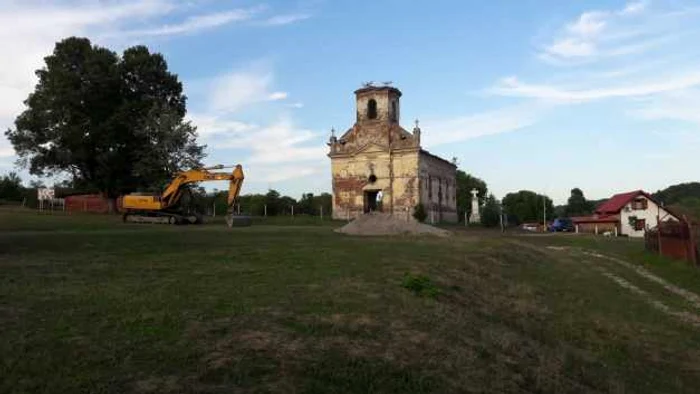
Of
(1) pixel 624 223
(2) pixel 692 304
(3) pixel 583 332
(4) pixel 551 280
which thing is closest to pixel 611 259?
(4) pixel 551 280

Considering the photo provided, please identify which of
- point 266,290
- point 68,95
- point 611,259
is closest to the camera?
point 266,290

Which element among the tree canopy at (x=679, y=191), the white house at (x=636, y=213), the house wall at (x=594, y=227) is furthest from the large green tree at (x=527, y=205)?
the white house at (x=636, y=213)

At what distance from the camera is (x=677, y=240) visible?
2308cm

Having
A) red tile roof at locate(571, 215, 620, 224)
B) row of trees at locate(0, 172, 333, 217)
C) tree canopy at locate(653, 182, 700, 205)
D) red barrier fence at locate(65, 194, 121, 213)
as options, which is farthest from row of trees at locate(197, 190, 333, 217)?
tree canopy at locate(653, 182, 700, 205)

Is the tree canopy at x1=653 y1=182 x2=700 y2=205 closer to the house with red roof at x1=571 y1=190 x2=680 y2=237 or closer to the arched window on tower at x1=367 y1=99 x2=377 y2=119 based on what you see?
the house with red roof at x1=571 y1=190 x2=680 y2=237

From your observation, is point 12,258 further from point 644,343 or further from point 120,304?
point 644,343

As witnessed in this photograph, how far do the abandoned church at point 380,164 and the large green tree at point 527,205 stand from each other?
5680 centimetres

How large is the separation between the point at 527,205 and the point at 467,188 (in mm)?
11786

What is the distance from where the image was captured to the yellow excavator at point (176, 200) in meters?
34.6

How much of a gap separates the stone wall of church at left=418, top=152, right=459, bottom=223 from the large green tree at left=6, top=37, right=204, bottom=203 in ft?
68.9

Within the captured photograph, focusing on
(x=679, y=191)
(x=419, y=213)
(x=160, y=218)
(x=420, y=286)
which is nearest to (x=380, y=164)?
(x=419, y=213)

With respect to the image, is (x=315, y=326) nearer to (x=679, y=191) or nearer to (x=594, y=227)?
(x=594, y=227)

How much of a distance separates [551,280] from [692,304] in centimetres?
431

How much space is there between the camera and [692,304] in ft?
52.8
